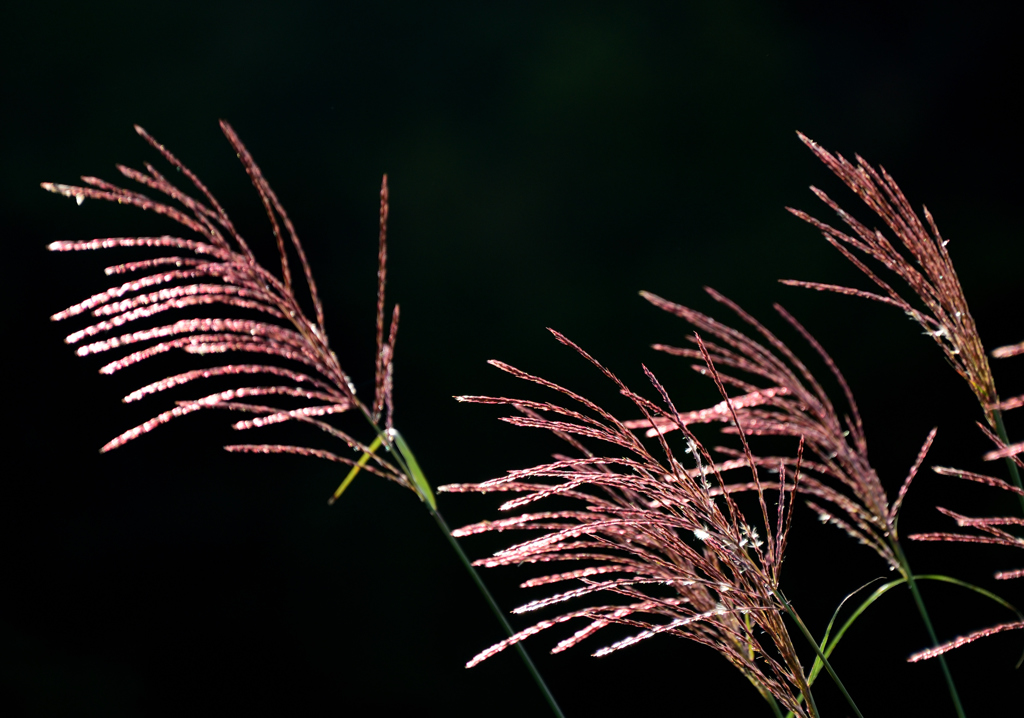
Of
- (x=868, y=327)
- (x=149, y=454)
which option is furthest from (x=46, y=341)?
(x=868, y=327)

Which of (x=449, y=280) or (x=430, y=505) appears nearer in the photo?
(x=430, y=505)

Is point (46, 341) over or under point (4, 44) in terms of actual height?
under

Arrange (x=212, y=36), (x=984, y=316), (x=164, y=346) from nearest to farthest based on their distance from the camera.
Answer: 1. (x=164, y=346)
2. (x=984, y=316)
3. (x=212, y=36)

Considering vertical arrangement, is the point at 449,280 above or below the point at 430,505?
above

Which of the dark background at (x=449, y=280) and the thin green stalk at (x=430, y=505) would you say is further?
the dark background at (x=449, y=280)

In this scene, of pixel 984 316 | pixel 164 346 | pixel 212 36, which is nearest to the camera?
pixel 164 346

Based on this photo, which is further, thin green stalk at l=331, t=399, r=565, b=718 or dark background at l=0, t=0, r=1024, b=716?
dark background at l=0, t=0, r=1024, b=716

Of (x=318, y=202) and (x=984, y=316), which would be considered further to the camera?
(x=318, y=202)

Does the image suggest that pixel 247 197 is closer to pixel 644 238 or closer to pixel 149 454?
pixel 149 454
